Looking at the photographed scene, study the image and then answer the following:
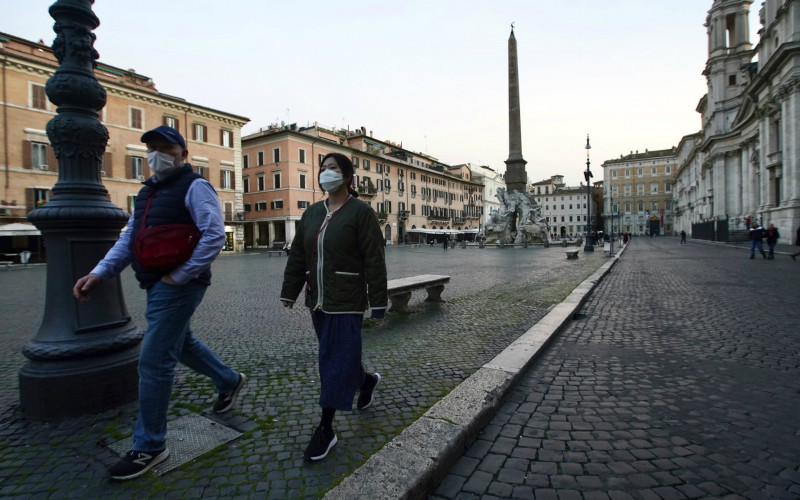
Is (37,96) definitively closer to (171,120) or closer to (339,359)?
(171,120)

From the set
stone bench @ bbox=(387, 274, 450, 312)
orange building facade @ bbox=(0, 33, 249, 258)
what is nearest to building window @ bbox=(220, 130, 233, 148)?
orange building facade @ bbox=(0, 33, 249, 258)

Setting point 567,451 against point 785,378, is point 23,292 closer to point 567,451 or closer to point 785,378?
point 567,451

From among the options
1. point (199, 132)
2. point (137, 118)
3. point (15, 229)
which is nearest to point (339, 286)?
point (15, 229)

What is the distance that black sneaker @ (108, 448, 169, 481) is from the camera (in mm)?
2162

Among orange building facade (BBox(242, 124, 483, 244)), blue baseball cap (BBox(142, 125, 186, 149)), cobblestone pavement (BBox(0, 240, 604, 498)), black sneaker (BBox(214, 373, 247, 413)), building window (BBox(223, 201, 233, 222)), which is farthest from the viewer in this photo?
orange building facade (BBox(242, 124, 483, 244))

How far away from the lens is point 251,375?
379 cm

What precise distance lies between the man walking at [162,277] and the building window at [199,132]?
37.5 metres

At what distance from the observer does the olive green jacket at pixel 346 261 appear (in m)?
2.47

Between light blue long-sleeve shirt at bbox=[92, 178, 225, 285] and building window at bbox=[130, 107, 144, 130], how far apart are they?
117 feet

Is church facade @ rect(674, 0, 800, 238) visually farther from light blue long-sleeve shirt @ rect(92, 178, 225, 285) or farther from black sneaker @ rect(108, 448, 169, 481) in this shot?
black sneaker @ rect(108, 448, 169, 481)

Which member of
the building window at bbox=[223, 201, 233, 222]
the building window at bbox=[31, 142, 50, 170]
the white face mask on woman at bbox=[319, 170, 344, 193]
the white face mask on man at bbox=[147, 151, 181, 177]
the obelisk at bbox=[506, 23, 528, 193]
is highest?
the obelisk at bbox=[506, 23, 528, 193]

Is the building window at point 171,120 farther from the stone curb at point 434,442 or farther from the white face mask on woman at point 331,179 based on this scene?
the stone curb at point 434,442

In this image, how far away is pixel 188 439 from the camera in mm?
2580

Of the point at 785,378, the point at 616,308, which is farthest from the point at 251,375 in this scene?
the point at 616,308
